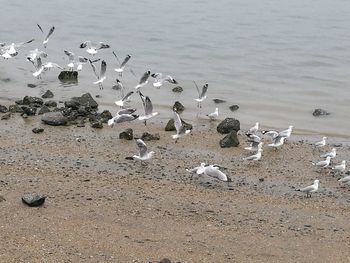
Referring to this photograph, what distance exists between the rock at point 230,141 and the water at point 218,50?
9.45 feet

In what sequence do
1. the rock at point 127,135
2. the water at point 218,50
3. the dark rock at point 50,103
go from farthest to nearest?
1. the water at point 218,50
2. the dark rock at point 50,103
3. the rock at point 127,135

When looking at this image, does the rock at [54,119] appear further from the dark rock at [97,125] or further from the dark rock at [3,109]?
the dark rock at [3,109]

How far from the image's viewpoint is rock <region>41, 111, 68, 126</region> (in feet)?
50.9

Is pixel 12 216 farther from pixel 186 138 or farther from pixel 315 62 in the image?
pixel 315 62

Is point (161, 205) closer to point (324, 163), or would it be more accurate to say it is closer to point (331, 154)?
point (324, 163)

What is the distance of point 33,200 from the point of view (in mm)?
10156

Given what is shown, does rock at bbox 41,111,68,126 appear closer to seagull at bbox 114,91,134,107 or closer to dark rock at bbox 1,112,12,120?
dark rock at bbox 1,112,12,120

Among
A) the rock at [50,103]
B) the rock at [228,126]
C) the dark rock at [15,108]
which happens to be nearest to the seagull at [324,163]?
the rock at [228,126]

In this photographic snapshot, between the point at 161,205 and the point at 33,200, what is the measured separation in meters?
2.15

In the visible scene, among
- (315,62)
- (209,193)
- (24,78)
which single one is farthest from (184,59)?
(209,193)

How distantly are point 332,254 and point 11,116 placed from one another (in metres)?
9.73

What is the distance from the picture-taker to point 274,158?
14.2 meters

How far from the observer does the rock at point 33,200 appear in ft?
33.3

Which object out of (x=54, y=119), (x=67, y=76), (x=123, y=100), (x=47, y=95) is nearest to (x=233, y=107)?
(x=123, y=100)
